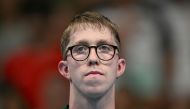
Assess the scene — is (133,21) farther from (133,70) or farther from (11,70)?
(11,70)

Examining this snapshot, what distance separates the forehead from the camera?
218 centimetres

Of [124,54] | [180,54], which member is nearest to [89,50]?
[124,54]

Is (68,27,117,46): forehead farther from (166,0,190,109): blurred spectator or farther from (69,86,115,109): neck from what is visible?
(166,0,190,109): blurred spectator

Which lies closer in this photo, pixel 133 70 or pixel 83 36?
pixel 83 36

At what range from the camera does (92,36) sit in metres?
2.18

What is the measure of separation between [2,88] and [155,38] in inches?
36.6

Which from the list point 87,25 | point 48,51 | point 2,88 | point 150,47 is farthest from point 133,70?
point 87,25

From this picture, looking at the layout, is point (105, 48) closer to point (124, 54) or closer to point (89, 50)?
point (89, 50)

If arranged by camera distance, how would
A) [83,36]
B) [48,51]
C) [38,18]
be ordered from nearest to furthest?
[83,36], [48,51], [38,18]

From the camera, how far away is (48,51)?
3.58 m

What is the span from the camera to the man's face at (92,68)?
2.14m

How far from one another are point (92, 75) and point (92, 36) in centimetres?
14

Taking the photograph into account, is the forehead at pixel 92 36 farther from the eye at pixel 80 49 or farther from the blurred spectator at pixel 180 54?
the blurred spectator at pixel 180 54

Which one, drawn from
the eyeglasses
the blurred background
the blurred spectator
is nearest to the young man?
the eyeglasses
